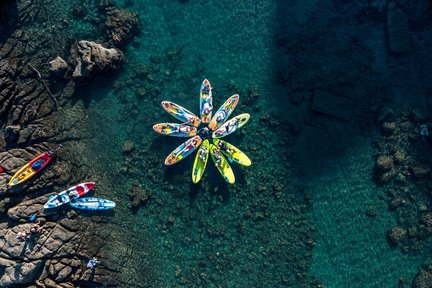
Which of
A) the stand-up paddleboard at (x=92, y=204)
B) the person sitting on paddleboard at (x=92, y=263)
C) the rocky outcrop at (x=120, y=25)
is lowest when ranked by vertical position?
the person sitting on paddleboard at (x=92, y=263)

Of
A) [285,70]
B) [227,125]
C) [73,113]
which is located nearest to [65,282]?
[73,113]

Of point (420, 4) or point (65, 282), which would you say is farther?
point (420, 4)

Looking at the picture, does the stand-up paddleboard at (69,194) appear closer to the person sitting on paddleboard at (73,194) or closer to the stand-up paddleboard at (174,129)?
the person sitting on paddleboard at (73,194)

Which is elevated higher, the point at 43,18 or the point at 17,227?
the point at 43,18

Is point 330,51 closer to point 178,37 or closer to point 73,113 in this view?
point 178,37

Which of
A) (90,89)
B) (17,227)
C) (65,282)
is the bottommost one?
(65,282)

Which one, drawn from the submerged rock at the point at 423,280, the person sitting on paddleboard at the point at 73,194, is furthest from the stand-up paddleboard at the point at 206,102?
the submerged rock at the point at 423,280

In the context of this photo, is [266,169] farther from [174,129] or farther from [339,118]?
[174,129]

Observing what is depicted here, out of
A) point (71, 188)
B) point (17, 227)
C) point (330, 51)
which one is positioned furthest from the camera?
point (330, 51)
